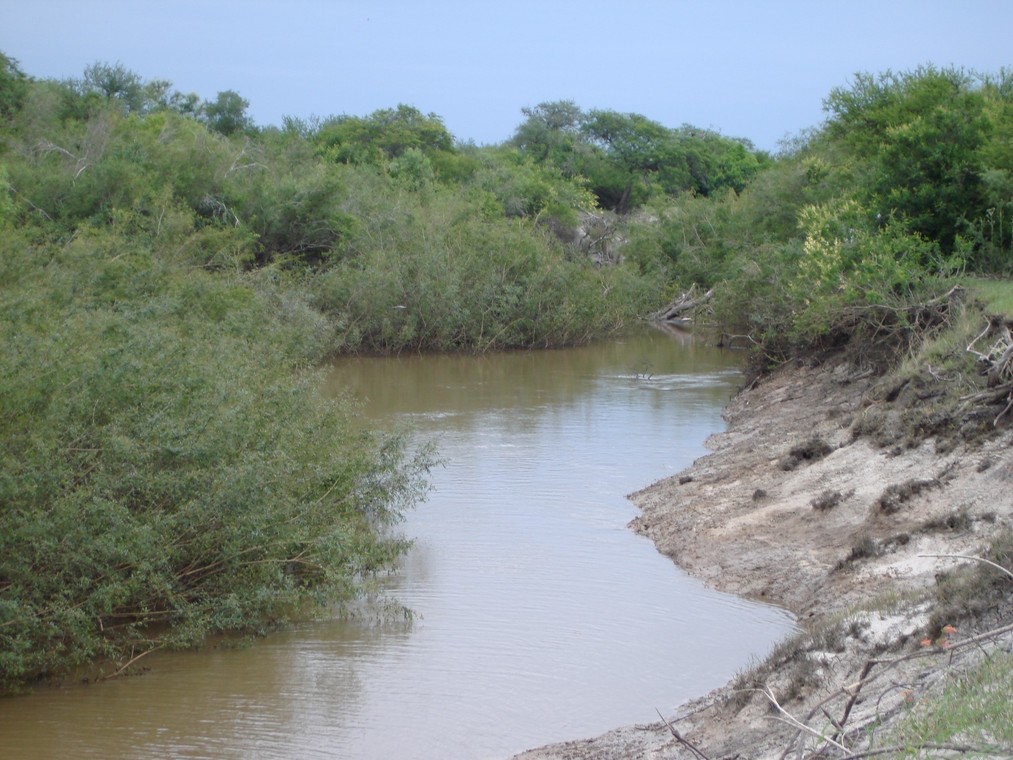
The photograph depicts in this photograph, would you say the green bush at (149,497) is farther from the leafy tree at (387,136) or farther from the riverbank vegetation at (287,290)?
the leafy tree at (387,136)

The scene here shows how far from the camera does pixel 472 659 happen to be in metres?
9.37

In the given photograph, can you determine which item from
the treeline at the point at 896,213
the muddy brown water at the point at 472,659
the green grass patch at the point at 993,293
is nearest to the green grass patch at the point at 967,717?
the muddy brown water at the point at 472,659

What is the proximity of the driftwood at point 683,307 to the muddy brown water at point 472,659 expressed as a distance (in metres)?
20.8

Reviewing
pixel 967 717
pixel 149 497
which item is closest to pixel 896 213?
pixel 149 497

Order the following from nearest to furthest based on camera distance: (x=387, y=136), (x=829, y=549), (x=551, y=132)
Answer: (x=829, y=549) < (x=387, y=136) < (x=551, y=132)

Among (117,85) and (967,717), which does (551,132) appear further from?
(967,717)

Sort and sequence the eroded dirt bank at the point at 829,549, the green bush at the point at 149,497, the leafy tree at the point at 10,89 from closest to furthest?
the eroded dirt bank at the point at 829,549 < the green bush at the point at 149,497 < the leafy tree at the point at 10,89

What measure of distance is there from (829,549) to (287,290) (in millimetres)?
17270

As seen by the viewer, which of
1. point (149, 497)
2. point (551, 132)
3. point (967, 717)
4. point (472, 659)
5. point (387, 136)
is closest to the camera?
point (967, 717)

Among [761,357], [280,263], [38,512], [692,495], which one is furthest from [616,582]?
[280,263]

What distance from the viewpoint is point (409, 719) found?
26.8 feet

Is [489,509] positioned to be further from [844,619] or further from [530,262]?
[530,262]

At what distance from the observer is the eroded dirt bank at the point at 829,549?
19.9 feet

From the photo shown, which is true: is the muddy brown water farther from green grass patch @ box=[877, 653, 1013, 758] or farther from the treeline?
the treeline
